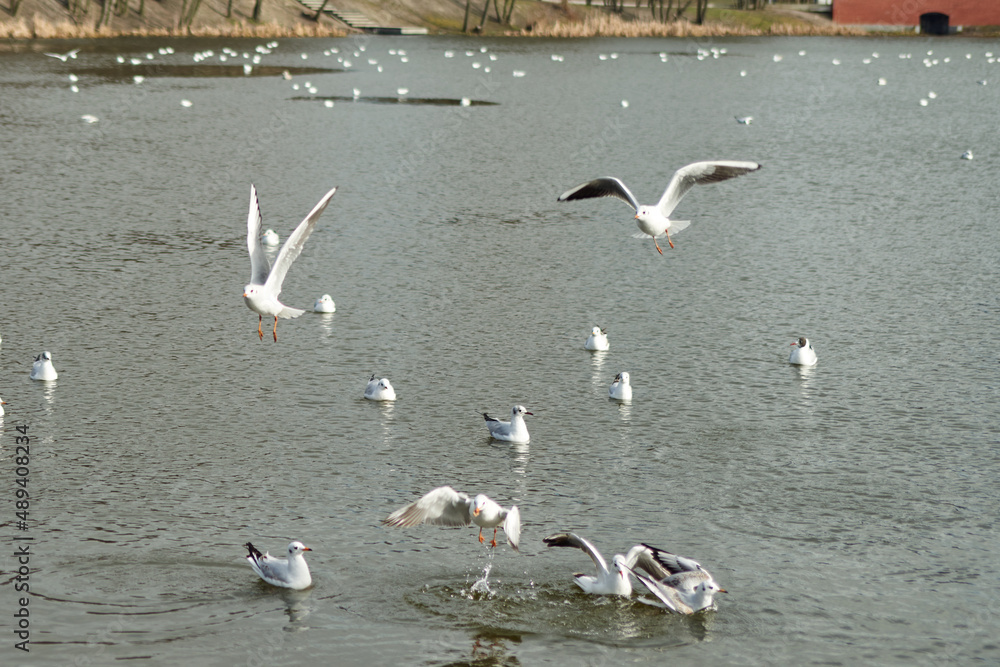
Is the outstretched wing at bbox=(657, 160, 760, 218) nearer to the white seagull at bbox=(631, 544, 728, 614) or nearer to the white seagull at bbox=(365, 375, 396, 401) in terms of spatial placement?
the white seagull at bbox=(365, 375, 396, 401)

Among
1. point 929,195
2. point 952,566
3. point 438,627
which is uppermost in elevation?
point 929,195

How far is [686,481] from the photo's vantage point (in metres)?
14.8

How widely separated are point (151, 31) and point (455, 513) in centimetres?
8095

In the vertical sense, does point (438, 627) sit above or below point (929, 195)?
below

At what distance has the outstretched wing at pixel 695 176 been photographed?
15.7 metres

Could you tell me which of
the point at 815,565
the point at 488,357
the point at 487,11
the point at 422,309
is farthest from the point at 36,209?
the point at 487,11

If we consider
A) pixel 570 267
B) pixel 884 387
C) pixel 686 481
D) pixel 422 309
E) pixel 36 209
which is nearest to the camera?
pixel 686 481

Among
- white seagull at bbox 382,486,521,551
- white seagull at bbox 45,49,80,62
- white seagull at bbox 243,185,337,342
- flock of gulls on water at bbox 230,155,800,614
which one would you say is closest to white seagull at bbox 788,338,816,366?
flock of gulls on water at bbox 230,155,800,614

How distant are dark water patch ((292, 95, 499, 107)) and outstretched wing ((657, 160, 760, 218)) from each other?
3635cm

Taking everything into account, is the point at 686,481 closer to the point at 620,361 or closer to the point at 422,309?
the point at 620,361

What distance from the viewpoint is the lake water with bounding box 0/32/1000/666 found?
38.5 ft

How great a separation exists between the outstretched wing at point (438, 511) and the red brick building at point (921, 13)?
11362 centimetres

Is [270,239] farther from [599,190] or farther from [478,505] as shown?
[478,505]

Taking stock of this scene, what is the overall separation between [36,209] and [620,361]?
55.8 feet
